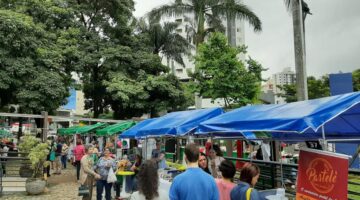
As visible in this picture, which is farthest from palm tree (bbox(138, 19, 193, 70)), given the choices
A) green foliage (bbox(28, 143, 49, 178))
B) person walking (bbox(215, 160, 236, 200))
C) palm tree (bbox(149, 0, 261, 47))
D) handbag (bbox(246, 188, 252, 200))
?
handbag (bbox(246, 188, 252, 200))

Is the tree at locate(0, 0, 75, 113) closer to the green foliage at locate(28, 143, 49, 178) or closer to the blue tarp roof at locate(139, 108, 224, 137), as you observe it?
the green foliage at locate(28, 143, 49, 178)

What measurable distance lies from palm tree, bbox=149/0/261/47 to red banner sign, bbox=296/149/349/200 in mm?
17623

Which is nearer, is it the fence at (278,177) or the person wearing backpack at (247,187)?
the person wearing backpack at (247,187)

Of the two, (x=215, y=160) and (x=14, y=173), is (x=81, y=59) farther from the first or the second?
(x=215, y=160)

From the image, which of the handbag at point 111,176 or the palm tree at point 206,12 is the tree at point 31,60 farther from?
the handbag at point 111,176

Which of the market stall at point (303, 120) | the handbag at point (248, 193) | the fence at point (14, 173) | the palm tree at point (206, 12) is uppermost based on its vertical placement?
the palm tree at point (206, 12)

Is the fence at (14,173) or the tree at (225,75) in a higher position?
the tree at (225,75)

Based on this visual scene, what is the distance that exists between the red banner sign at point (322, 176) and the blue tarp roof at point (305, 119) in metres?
0.35

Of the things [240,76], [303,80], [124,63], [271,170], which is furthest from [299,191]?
[124,63]

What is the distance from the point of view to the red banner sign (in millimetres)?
3977

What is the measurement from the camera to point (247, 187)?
4203 millimetres

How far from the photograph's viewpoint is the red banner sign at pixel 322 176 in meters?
3.98

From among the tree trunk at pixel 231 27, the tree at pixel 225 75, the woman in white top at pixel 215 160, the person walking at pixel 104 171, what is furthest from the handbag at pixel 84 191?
the tree trunk at pixel 231 27

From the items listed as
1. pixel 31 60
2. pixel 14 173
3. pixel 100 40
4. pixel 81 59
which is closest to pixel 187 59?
pixel 100 40
